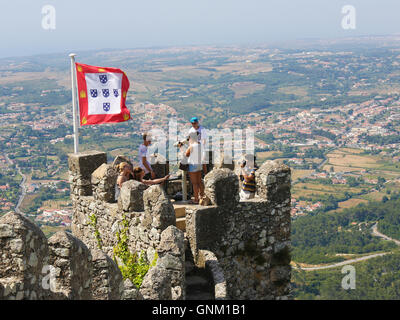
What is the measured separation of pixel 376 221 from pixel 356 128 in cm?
8283

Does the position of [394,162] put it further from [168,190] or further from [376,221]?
[168,190]

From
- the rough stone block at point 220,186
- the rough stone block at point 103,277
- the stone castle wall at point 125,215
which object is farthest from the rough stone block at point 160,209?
the rough stone block at point 103,277

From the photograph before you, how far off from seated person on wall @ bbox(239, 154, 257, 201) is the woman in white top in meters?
0.80

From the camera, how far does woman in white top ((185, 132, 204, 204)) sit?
9.93 m

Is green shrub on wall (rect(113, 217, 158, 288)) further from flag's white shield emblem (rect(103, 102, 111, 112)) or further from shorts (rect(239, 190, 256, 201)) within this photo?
flag's white shield emblem (rect(103, 102, 111, 112))

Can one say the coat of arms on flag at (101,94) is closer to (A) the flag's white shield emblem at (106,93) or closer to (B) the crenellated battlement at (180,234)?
(A) the flag's white shield emblem at (106,93)

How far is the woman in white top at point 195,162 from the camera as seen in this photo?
32.6 ft

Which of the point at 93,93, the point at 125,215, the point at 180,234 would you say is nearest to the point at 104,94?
the point at 93,93

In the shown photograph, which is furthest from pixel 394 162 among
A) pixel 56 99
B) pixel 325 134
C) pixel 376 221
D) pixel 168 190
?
pixel 168 190

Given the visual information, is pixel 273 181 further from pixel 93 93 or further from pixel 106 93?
pixel 93 93

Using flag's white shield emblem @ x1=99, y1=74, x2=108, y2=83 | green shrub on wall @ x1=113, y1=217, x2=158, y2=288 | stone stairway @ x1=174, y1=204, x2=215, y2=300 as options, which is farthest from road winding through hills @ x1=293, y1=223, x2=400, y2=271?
stone stairway @ x1=174, y1=204, x2=215, y2=300

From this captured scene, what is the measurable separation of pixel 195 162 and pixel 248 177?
105cm

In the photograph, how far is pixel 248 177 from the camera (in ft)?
32.0
